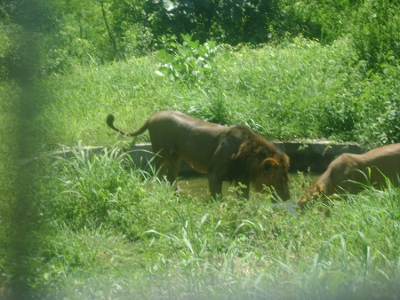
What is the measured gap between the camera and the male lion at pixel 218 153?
23.7ft

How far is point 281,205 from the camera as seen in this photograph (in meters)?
6.50

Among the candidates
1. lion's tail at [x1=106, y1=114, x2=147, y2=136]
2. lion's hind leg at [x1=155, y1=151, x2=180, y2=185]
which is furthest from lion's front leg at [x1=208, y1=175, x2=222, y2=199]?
lion's tail at [x1=106, y1=114, x2=147, y2=136]

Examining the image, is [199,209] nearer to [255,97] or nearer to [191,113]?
[191,113]

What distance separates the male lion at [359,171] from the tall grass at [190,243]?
22 cm

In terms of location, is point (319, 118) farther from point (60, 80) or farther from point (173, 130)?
point (60, 80)

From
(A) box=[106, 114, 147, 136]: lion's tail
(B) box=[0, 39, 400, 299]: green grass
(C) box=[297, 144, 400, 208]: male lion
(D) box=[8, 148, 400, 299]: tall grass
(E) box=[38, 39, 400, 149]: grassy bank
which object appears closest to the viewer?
(D) box=[8, 148, 400, 299]: tall grass

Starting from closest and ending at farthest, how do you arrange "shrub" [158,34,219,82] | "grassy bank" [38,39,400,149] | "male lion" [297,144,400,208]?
"male lion" [297,144,400,208], "grassy bank" [38,39,400,149], "shrub" [158,34,219,82]

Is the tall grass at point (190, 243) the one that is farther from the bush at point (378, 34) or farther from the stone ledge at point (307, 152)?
the bush at point (378, 34)

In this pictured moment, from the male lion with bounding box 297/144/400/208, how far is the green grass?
0.25 metres

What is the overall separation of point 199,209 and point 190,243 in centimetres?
103

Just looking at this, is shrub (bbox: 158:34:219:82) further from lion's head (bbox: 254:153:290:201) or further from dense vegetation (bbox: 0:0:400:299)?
lion's head (bbox: 254:153:290:201)

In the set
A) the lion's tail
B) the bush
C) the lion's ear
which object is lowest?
A: the lion's tail

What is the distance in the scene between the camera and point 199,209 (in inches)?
253

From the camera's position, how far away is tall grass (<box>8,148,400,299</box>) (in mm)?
4457
